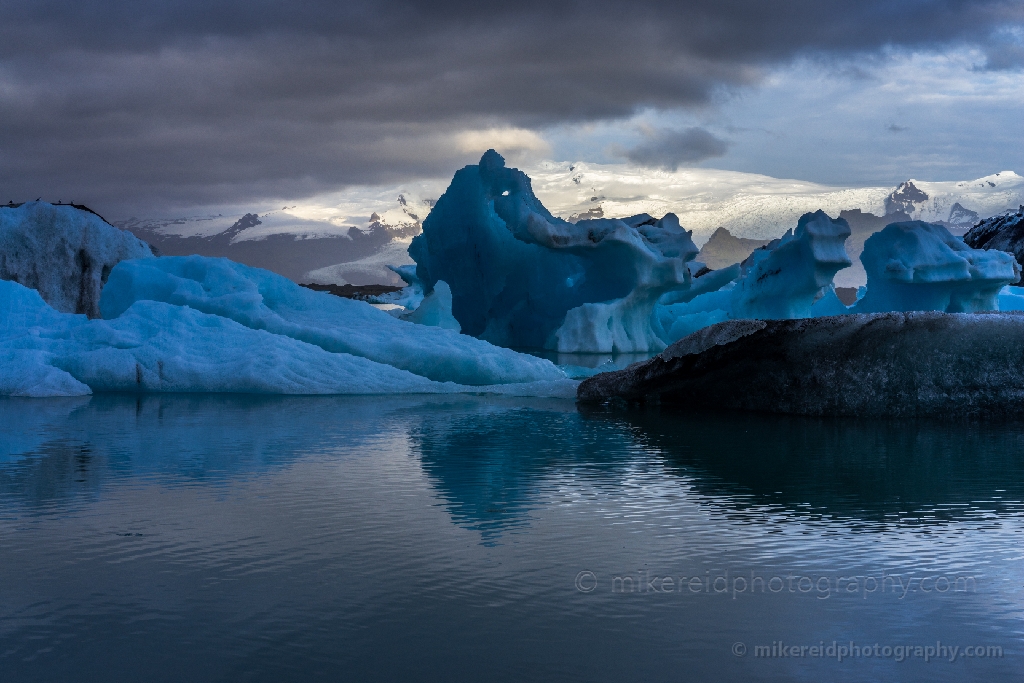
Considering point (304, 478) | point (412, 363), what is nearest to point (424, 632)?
point (304, 478)

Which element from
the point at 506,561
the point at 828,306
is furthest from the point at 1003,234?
the point at 506,561

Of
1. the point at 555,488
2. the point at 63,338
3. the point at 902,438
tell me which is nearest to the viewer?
the point at 555,488

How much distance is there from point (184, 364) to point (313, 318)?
8.51ft

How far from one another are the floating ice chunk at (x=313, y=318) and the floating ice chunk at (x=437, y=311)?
6.24m

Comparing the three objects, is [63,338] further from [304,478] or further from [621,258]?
[621,258]

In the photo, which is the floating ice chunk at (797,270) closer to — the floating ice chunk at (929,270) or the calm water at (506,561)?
the floating ice chunk at (929,270)

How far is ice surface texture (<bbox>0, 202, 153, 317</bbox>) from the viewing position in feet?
62.3

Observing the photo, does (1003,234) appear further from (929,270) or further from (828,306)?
(929,270)

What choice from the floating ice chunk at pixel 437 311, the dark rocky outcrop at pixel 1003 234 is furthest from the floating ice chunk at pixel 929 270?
the dark rocky outcrop at pixel 1003 234

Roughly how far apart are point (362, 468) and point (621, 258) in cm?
1793

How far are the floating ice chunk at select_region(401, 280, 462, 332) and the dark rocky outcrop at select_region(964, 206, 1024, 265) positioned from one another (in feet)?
66.0

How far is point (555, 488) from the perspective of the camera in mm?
4293

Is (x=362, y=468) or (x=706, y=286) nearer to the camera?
(x=362, y=468)

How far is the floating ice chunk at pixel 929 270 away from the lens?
20.5 m
